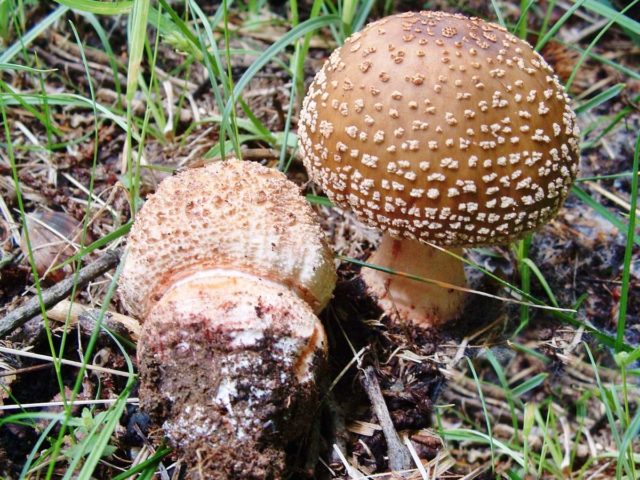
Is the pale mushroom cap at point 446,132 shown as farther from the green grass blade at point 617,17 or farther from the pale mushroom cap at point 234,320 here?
the green grass blade at point 617,17

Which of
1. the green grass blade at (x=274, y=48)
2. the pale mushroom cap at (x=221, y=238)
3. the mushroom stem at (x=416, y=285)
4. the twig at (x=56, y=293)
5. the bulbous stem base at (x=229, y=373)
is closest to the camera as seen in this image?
the bulbous stem base at (x=229, y=373)

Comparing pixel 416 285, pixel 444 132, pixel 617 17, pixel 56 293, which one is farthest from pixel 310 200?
pixel 617 17

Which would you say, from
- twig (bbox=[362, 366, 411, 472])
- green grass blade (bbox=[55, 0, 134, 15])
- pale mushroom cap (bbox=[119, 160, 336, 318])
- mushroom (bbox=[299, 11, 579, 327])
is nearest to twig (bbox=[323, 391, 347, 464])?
twig (bbox=[362, 366, 411, 472])

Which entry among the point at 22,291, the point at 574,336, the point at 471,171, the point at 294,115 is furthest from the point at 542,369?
the point at 22,291

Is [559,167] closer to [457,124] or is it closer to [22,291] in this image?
[457,124]

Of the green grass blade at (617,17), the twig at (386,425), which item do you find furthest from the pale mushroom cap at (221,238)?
the green grass blade at (617,17)

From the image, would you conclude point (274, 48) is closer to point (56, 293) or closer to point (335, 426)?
point (56, 293)
